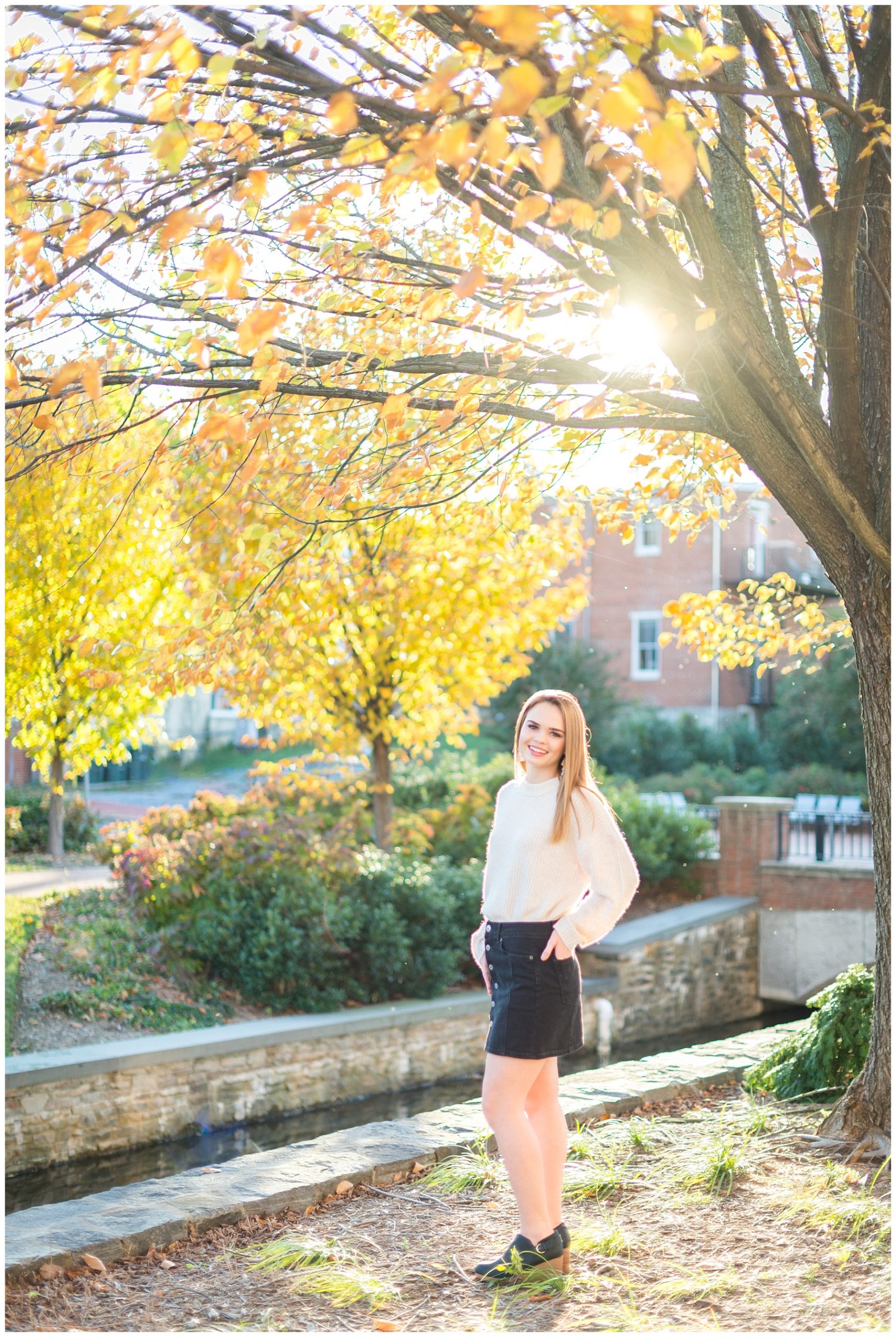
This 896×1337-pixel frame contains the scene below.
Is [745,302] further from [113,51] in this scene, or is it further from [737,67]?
[113,51]

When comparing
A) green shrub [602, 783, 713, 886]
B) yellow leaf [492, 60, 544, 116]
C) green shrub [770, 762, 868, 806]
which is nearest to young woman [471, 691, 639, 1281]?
yellow leaf [492, 60, 544, 116]

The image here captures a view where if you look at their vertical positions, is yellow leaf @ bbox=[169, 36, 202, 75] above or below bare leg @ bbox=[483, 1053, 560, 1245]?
above

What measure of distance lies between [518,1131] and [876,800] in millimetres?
2230

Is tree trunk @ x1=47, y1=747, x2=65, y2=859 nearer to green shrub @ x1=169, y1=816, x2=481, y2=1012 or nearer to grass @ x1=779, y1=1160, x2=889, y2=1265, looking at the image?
green shrub @ x1=169, y1=816, x2=481, y2=1012

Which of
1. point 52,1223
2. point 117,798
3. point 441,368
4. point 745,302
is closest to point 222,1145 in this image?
point 52,1223

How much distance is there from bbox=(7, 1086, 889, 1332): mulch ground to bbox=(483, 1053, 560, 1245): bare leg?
0.26 meters

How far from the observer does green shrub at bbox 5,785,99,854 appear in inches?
712

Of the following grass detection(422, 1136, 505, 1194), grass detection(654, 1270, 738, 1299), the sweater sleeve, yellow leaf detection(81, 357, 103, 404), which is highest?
yellow leaf detection(81, 357, 103, 404)

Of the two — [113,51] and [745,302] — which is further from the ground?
[113,51]

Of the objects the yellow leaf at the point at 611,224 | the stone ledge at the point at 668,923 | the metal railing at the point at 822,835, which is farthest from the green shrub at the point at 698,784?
the yellow leaf at the point at 611,224

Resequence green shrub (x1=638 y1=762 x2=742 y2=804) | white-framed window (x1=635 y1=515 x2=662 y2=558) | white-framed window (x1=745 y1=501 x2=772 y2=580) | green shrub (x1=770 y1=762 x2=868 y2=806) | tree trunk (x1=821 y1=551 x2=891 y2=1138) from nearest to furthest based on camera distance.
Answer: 1. tree trunk (x1=821 y1=551 x2=891 y2=1138)
2. green shrub (x1=638 y1=762 x2=742 y2=804)
3. green shrub (x1=770 y1=762 x2=868 y2=806)
4. white-framed window (x1=745 y1=501 x2=772 y2=580)
5. white-framed window (x1=635 y1=515 x2=662 y2=558)

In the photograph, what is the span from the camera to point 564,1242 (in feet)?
12.0

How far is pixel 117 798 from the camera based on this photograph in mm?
27250

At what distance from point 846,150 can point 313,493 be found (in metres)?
2.54
